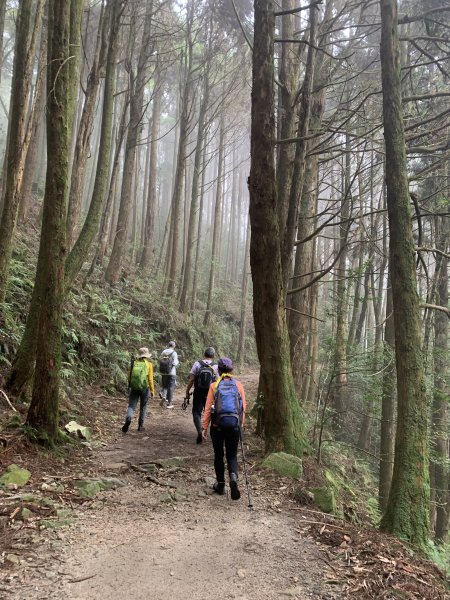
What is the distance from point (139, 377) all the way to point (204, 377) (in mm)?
1282

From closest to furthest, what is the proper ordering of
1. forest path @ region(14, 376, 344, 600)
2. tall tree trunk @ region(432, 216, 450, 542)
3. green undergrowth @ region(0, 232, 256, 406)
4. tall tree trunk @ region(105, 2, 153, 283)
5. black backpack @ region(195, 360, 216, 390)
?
1. forest path @ region(14, 376, 344, 600)
2. black backpack @ region(195, 360, 216, 390)
3. green undergrowth @ region(0, 232, 256, 406)
4. tall tree trunk @ region(432, 216, 450, 542)
5. tall tree trunk @ region(105, 2, 153, 283)

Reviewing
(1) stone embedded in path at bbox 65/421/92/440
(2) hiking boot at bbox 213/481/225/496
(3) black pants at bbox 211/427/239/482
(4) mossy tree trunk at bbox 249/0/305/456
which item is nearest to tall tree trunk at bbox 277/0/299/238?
(4) mossy tree trunk at bbox 249/0/305/456

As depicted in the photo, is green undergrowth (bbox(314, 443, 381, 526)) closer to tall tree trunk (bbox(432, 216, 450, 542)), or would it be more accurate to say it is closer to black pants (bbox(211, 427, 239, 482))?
tall tree trunk (bbox(432, 216, 450, 542))

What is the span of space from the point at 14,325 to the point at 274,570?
6668 millimetres

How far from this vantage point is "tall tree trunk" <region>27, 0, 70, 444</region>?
5.98 meters

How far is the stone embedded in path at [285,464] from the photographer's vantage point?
6.18m

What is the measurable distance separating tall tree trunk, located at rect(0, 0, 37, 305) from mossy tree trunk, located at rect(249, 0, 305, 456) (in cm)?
423

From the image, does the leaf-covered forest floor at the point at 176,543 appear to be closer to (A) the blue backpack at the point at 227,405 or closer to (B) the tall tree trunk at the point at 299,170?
(A) the blue backpack at the point at 227,405

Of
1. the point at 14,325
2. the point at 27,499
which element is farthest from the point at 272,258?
the point at 14,325

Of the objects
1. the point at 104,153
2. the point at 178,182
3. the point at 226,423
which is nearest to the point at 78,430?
the point at 226,423

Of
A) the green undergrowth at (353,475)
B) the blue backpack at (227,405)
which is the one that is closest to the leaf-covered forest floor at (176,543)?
the blue backpack at (227,405)

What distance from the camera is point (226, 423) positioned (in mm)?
5434

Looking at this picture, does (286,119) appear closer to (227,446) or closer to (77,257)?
(77,257)

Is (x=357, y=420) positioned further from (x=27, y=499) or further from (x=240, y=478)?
(x=27, y=499)
